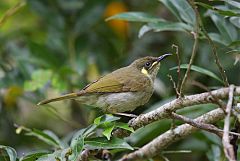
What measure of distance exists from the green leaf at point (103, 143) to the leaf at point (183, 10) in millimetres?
1273

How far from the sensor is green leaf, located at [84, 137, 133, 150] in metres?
3.14

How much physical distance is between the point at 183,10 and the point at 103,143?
4.61 ft

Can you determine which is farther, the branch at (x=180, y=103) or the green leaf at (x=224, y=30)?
the green leaf at (x=224, y=30)

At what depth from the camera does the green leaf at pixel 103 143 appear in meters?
3.14

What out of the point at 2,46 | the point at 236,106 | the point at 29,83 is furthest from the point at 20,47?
the point at 236,106

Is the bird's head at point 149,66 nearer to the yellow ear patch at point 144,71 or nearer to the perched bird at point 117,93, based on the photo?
the yellow ear patch at point 144,71

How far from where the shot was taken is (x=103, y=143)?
3.19 m

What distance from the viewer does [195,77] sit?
5.34m

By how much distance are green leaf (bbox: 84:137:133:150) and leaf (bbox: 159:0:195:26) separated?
1.27 meters

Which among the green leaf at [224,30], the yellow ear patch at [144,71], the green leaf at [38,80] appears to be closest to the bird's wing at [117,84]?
the yellow ear patch at [144,71]

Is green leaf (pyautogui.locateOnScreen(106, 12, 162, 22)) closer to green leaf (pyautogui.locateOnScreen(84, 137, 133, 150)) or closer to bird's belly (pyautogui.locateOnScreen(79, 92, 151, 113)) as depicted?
bird's belly (pyautogui.locateOnScreen(79, 92, 151, 113))

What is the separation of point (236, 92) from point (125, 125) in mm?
838

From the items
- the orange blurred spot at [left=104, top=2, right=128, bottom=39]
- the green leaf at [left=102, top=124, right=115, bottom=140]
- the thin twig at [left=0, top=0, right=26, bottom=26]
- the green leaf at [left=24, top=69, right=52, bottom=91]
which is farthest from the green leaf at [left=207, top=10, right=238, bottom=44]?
the orange blurred spot at [left=104, top=2, right=128, bottom=39]

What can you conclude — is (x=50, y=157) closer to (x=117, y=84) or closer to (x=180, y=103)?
(x=180, y=103)
